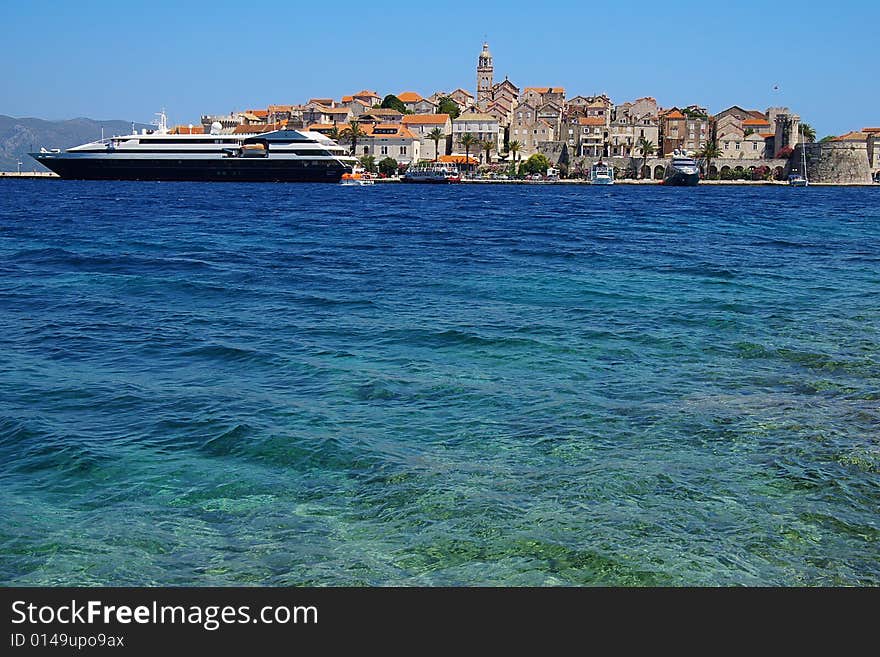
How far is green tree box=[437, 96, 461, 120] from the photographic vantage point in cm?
13288

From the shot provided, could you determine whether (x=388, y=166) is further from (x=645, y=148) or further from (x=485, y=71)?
(x=485, y=71)

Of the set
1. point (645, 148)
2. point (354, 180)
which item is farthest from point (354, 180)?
point (645, 148)

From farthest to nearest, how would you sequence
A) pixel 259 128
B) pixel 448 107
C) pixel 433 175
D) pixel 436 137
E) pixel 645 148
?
pixel 448 107
pixel 645 148
pixel 436 137
pixel 259 128
pixel 433 175

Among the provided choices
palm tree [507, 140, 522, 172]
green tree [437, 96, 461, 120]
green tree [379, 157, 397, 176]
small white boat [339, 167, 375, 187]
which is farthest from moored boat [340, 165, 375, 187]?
green tree [437, 96, 461, 120]

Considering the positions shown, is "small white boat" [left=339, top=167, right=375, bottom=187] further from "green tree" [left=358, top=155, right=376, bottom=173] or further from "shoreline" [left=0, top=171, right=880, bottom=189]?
"green tree" [left=358, top=155, right=376, bottom=173]

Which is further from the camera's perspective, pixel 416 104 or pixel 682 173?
pixel 416 104

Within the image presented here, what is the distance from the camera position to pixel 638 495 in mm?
6320

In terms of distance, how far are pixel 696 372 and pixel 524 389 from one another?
6.94 ft

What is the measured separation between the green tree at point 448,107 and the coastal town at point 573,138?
0.56 meters

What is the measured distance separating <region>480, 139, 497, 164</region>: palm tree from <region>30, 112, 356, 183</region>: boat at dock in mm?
37090

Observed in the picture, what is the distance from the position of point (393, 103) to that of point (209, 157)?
5554 centimetres

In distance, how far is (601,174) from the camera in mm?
115938

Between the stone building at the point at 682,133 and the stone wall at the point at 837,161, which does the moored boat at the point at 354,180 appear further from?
the stone wall at the point at 837,161
